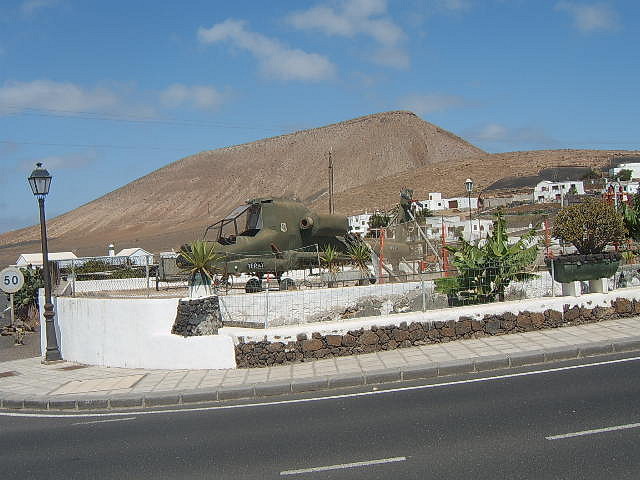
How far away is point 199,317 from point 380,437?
241 inches

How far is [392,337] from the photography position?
12.3 metres

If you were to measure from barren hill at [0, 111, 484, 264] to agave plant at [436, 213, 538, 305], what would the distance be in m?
107

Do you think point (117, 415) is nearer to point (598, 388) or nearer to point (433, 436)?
point (433, 436)

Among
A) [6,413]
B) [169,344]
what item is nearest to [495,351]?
[169,344]

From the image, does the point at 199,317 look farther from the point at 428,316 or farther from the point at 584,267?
the point at 584,267

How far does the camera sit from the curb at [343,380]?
1043cm

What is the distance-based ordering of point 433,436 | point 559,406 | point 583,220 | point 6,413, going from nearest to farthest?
point 433,436, point 559,406, point 6,413, point 583,220

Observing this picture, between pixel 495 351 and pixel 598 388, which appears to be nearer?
pixel 598 388

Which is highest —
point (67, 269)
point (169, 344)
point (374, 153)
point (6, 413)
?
point (374, 153)

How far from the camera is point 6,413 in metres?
11.0

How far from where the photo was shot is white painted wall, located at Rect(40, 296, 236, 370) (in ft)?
40.7

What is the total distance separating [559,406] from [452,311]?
466 centimetres

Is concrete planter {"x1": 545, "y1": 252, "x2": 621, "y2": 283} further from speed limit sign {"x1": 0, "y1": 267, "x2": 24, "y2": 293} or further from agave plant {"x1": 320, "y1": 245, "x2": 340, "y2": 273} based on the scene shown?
speed limit sign {"x1": 0, "y1": 267, "x2": 24, "y2": 293}

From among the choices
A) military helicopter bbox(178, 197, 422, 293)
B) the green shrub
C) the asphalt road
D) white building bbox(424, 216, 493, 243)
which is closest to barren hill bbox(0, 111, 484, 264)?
white building bbox(424, 216, 493, 243)
